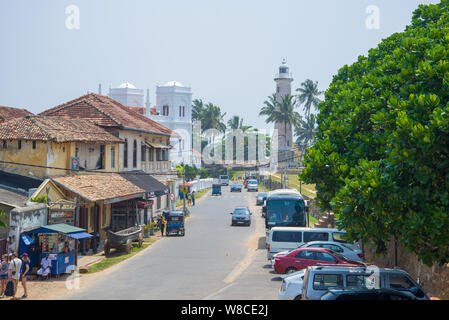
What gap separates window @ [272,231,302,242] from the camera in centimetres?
2558

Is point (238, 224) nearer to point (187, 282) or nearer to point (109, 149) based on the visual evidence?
point (109, 149)

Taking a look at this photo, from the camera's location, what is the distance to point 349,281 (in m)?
14.7

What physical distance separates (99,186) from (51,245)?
858 centimetres

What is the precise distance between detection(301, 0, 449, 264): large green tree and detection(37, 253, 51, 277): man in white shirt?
11.0 m

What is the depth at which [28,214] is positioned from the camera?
22.8 m

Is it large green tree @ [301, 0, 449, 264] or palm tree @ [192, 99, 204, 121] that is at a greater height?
palm tree @ [192, 99, 204, 121]

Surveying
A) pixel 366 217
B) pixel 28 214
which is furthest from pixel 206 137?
pixel 366 217

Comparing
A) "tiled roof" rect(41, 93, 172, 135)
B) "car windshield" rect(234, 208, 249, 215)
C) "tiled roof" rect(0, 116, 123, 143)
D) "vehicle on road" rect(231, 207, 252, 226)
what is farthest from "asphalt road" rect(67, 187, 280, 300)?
"tiled roof" rect(41, 93, 172, 135)

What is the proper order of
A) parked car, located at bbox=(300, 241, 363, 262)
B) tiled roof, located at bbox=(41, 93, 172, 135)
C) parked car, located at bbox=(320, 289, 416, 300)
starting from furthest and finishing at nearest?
tiled roof, located at bbox=(41, 93, 172, 135), parked car, located at bbox=(300, 241, 363, 262), parked car, located at bbox=(320, 289, 416, 300)

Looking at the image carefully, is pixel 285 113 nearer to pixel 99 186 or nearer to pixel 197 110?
pixel 197 110

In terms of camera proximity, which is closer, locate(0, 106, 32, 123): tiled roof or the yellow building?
the yellow building

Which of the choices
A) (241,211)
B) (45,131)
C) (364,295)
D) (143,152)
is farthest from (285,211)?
(364,295)

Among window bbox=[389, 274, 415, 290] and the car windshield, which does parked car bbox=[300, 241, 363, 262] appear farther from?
the car windshield

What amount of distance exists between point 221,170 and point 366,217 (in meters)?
101
